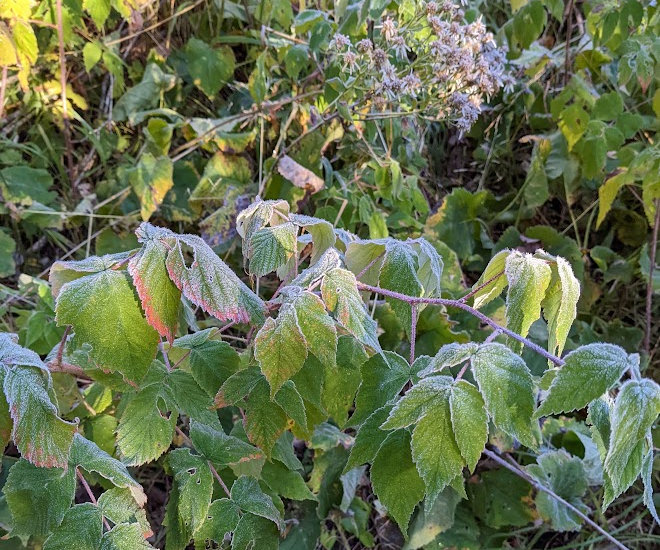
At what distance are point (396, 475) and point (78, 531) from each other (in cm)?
33

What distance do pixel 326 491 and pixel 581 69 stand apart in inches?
55.9

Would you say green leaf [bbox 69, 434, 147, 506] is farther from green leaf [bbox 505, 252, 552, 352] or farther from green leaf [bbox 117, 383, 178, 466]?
green leaf [bbox 505, 252, 552, 352]

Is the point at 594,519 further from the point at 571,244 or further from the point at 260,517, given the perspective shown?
the point at 260,517

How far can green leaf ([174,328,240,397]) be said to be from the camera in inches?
27.7

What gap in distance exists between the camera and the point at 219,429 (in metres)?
0.74

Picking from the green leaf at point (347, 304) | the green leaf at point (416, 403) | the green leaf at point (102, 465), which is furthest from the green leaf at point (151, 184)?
the green leaf at point (416, 403)

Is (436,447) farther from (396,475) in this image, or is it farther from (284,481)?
(284,481)

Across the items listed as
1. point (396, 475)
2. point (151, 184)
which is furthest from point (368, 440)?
point (151, 184)

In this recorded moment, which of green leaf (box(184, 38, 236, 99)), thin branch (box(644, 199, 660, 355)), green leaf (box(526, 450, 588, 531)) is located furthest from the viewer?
green leaf (box(184, 38, 236, 99))

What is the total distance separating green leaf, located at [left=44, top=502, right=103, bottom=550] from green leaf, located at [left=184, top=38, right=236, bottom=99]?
1266 mm

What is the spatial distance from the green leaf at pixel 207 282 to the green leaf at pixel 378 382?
0.14 m

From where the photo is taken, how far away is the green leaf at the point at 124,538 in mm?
595

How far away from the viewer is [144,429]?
69 cm

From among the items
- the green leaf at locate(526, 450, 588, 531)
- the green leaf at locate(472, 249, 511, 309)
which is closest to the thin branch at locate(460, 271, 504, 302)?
the green leaf at locate(472, 249, 511, 309)
